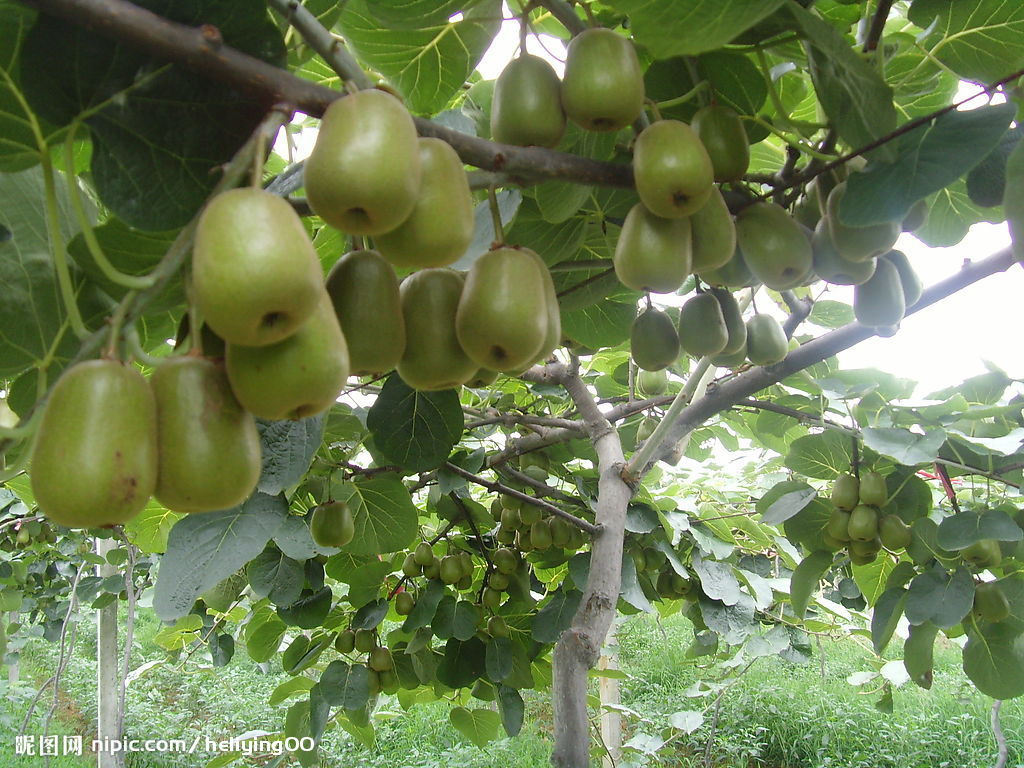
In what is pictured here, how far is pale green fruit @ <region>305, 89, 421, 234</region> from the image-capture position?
50cm

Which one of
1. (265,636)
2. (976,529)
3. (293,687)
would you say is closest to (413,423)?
(976,529)

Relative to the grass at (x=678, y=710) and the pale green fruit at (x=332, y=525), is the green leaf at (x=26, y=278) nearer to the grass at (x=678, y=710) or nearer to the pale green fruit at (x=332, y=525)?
the pale green fruit at (x=332, y=525)

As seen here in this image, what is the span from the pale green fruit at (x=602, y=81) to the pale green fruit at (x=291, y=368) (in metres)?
0.37

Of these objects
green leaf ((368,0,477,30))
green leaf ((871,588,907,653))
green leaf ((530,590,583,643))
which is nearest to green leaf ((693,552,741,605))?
green leaf ((530,590,583,643))

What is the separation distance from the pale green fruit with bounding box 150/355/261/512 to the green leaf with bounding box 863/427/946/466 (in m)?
1.24

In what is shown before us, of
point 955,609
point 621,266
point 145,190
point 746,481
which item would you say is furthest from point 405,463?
point 746,481

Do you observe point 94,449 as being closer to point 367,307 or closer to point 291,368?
point 291,368

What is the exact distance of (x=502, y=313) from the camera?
0.63 m

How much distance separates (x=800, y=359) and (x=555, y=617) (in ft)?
3.50

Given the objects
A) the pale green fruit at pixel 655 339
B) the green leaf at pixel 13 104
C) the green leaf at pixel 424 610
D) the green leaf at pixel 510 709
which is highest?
the green leaf at pixel 13 104

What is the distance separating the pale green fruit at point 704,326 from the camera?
0.99 m

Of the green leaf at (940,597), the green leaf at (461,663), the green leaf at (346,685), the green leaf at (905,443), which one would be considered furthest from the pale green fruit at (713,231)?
the green leaf at (346,685)

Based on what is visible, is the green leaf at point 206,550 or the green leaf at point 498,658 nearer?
the green leaf at point 206,550

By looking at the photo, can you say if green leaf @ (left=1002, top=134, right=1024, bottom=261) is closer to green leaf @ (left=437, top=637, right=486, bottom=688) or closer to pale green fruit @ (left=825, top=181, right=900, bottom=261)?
pale green fruit @ (left=825, top=181, right=900, bottom=261)
